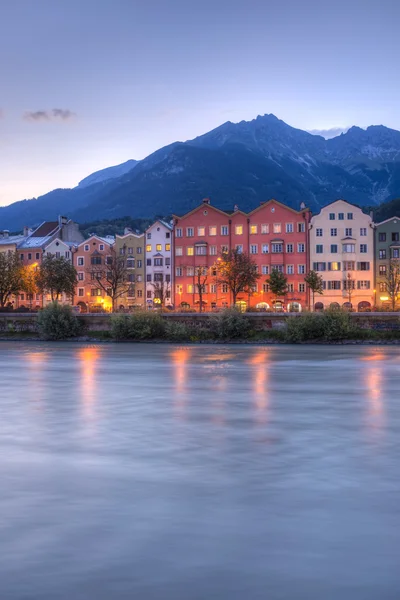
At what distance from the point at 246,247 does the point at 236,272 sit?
10.6m

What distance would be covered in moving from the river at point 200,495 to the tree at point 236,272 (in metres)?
54.6

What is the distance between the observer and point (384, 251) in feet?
286

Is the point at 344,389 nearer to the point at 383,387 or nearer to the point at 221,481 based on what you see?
the point at 383,387

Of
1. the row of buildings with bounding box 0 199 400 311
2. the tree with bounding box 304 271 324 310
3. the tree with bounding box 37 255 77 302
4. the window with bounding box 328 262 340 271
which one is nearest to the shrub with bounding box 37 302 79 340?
the tree with bounding box 37 255 77 302

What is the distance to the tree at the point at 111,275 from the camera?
3553 inches

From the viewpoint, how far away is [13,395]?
2717 centimetres

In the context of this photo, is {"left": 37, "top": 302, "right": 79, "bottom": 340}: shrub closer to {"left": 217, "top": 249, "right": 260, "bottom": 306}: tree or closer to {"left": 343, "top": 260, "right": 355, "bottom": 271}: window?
{"left": 217, "top": 249, "right": 260, "bottom": 306}: tree

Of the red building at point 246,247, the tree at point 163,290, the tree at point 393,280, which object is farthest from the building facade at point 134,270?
the tree at point 393,280

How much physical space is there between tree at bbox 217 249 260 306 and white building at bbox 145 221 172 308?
13879 mm

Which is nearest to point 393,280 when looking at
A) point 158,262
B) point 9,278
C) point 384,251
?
point 384,251

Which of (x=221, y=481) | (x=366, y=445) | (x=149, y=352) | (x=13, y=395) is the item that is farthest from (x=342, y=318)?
(x=221, y=481)

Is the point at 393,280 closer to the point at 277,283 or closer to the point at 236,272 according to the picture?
the point at 277,283

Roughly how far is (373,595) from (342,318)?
47.5m

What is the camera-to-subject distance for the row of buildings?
286 feet
